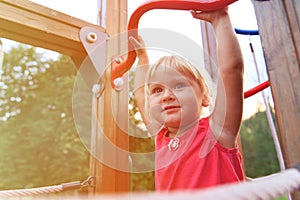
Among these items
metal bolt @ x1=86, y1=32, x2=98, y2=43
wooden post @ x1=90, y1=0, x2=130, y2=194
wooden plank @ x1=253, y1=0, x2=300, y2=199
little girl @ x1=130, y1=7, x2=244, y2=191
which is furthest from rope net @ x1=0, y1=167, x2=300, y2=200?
metal bolt @ x1=86, y1=32, x2=98, y2=43

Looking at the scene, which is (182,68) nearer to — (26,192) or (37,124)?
(26,192)

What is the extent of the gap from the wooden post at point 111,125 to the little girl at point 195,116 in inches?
3.3

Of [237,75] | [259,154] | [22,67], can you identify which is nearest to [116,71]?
[237,75]

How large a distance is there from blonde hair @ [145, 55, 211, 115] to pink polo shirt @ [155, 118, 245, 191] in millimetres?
112

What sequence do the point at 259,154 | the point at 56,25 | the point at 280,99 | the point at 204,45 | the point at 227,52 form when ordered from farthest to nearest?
the point at 259,154 → the point at 204,45 → the point at 56,25 → the point at 227,52 → the point at 280,99

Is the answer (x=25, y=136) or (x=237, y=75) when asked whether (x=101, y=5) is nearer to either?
(x=237, y=75)

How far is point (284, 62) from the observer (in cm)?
37

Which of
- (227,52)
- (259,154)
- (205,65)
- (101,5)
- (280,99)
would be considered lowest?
(259,154)

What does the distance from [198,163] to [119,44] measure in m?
0.46

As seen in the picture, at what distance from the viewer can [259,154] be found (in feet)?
14.3

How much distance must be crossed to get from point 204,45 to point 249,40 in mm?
186

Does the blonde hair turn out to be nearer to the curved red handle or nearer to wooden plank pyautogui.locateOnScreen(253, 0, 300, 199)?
the curved red handle

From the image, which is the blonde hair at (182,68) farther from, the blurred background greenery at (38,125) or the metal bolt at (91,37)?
the blurred background greenery at (38,125)

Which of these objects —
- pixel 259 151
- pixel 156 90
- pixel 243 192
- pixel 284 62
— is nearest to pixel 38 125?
pixel 156 90
